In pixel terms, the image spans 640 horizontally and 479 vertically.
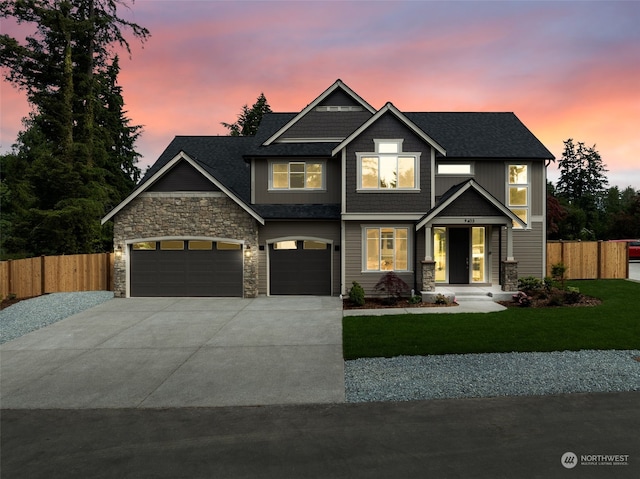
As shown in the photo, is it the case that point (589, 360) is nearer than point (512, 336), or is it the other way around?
point (589, 360)

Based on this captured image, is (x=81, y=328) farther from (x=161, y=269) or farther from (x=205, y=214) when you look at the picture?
(x=205, y=214)

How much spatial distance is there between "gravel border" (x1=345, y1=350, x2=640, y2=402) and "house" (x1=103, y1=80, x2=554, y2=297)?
22.1ft

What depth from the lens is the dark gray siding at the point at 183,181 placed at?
51.1 feet

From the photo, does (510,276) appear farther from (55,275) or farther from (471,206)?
(55,275)

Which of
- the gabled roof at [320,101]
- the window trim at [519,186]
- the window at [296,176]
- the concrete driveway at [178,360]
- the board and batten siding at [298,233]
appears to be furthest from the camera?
the gabled roof at [320,101]

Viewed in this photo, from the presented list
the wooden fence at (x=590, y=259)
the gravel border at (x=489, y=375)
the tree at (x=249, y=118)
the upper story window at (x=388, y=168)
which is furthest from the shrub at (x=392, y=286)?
the tree at (x=249, y=118)

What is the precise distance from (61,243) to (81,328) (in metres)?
12.2

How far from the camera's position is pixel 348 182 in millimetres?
15383

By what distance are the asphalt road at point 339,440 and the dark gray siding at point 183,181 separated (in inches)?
436

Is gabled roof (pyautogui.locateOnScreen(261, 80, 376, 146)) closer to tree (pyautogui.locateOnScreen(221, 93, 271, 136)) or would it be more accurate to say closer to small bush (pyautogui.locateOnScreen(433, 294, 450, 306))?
small bush (pyautogui.locateOnScreen(433, 294, 450, 306))

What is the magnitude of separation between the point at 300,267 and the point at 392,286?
4.29 metres

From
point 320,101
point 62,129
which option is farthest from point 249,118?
point 320,101

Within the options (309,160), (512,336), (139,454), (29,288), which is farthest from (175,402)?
(29,288)

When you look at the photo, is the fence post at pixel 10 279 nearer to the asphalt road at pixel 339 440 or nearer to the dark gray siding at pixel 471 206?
the asphalt road at pixel 339 440
